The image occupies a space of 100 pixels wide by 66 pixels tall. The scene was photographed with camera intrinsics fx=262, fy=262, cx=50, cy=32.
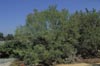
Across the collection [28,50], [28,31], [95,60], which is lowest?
[95,60]

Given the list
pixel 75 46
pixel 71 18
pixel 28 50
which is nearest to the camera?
pixel 28 50

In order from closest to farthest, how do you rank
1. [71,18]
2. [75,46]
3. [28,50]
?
[28,50], [71,18], [75,46]

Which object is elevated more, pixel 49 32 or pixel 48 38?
pixel 49 32

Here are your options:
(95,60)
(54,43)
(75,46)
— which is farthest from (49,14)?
(95,60)

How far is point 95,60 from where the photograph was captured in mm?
25078

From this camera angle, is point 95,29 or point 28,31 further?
point 95,29

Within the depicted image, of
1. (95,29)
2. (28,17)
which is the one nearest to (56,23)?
(28,17)

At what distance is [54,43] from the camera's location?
23.5 metres

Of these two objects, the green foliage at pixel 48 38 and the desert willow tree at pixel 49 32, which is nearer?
the green foliage at pixel 48 38

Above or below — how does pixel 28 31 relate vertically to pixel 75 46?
above

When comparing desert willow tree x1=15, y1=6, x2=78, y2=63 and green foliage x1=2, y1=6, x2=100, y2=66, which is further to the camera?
desert willow tree x1=15, y1=6, x2=78, y2=63

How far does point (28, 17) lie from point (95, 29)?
688cm

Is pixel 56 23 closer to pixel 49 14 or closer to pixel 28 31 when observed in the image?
pixel 49 14

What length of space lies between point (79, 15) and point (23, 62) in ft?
24.9
